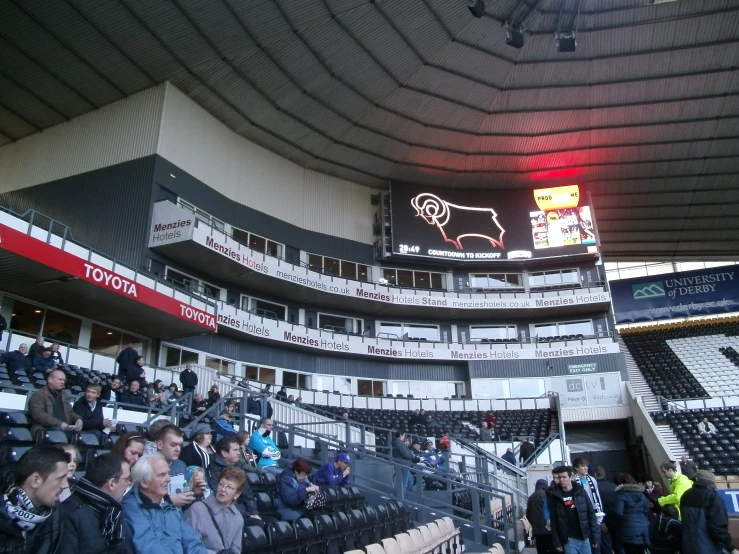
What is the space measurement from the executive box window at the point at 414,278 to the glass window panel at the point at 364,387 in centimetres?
500

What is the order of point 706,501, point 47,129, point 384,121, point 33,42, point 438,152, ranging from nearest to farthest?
point 706,501 → point 33,42 → point 47,129 → point 384,121 → point 438,152

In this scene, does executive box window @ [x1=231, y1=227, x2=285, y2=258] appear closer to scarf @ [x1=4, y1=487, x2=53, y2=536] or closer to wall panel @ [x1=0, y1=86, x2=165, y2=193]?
wall panel @ [x1=0, y1=86, x2=165, y2=193]

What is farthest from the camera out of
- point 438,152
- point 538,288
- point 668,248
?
point 668,248

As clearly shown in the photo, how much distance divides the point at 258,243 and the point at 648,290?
889 inches

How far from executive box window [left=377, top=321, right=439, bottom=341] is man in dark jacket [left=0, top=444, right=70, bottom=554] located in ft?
87.5

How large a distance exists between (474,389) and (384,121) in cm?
1288

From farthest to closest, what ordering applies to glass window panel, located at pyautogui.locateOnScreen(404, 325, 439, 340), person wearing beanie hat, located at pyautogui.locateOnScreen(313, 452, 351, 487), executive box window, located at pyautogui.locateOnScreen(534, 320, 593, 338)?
1. executive box window, located at pyautogui.locateOnScreen(534, 320, 593, 338)
2. glass window panel, located at pyautogui.locateOnScreen(404, 325, 439, 340)
3. person wearing beanie hat, located at pyautogui.locateOnScreen(313, 452, 351, 487)

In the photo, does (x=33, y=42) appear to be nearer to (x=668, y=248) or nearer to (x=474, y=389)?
(x=474, y=389)

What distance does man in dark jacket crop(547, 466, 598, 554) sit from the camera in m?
5.80

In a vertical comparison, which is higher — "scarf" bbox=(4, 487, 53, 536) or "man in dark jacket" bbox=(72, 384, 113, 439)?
"man in dark jacket" bbox=(72, 384, 113, 439)

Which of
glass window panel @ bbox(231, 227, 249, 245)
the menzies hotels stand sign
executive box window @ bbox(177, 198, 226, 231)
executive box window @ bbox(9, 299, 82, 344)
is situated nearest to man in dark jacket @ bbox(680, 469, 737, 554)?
executive box window @ bbox(9, 299, 82, 344)

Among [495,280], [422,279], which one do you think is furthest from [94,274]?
[495,280]

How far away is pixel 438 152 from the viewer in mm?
28531

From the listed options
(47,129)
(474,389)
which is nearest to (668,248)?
(474,389)
